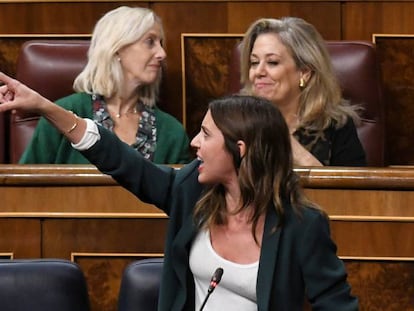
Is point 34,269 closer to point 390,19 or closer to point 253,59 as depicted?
point 253,59

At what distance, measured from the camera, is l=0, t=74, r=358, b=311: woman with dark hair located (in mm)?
1088

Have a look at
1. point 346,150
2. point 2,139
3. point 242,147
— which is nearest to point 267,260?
point 242,147

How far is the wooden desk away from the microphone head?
0.29m

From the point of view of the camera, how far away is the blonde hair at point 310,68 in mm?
1699

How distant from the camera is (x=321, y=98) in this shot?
170 cm

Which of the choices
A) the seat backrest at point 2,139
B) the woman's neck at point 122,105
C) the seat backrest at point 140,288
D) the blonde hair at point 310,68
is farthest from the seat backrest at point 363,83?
the seat backrest at point 140,288

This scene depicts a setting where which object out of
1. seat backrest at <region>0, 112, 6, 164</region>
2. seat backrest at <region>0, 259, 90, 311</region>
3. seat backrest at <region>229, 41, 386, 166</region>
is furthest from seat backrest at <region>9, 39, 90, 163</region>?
seat backrest at <region>0, 259, 90, 311</region>

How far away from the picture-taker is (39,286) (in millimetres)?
1145

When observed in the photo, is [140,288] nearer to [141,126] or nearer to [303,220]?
[303,220]

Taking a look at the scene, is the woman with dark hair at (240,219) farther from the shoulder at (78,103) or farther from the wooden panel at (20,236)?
the shoulder at (78,103)

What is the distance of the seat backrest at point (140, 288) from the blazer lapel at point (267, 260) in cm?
13

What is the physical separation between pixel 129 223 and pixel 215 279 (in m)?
0.33

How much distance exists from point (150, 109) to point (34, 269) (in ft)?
2.25

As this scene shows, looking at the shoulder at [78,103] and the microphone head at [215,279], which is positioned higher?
the shoulder at [78,103]
